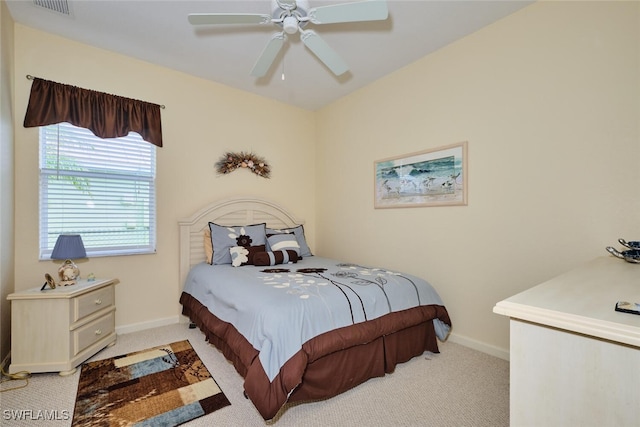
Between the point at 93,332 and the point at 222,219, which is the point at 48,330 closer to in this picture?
the point at 93,332

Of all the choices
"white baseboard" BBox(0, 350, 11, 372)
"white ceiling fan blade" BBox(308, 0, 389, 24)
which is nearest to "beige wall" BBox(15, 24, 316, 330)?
"white baseboard" BBox(0, 350, 11, 372)

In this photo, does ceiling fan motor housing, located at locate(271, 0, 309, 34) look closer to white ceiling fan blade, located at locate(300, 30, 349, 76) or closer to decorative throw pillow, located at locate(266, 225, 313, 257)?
white ceiling fan blade, located at locate(300, 30, 349, 76)

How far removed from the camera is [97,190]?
2.79m

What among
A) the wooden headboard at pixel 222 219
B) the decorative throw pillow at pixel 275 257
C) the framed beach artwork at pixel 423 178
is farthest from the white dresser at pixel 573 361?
the wooden headboard at pixel 222 219

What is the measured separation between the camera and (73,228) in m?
2.66

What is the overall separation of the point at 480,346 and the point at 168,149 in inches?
145

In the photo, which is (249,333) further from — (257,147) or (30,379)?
(257,147)

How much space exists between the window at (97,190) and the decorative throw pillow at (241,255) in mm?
894

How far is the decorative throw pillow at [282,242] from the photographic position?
3316 millimetres

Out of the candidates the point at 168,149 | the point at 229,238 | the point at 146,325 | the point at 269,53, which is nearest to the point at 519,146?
the point at 269,53

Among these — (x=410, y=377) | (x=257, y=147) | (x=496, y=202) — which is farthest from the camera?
(x=257, y=147)

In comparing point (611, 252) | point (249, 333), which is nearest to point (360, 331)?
point (249, 333)

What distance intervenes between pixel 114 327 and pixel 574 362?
3.33 m

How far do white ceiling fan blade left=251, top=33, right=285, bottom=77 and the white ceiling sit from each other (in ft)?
1.24
